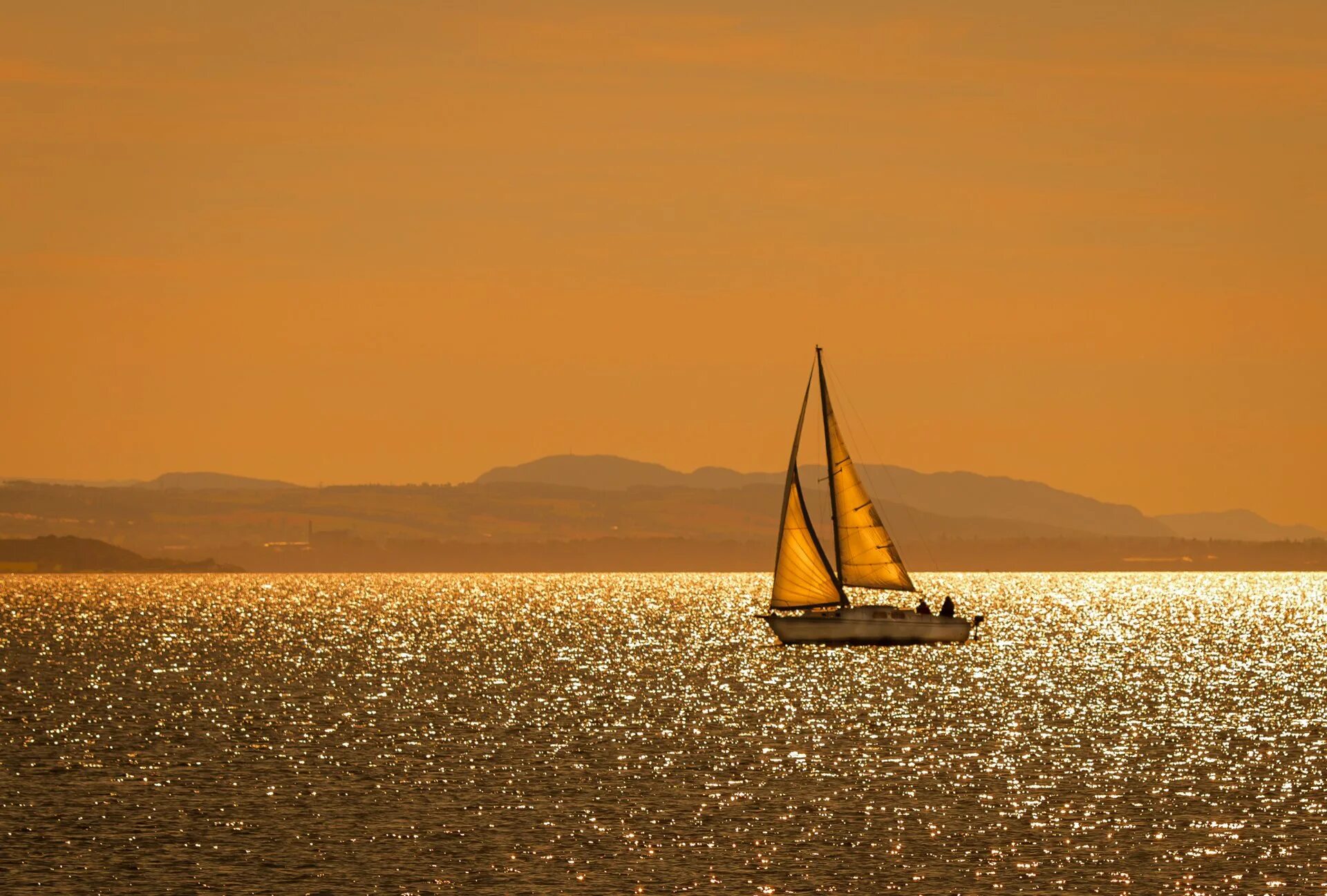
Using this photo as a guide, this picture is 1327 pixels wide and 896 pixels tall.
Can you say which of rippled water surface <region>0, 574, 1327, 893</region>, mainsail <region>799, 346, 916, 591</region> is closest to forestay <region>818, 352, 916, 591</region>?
mainsail <region>799, 346, 916, 591</region>

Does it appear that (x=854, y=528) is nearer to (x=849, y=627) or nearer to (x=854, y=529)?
(x=854, y=529)

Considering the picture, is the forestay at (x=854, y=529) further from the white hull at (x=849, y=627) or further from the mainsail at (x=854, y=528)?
the white hull at (x=849, y=627)

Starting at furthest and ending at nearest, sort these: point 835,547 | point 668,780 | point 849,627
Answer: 1. point 849,627
2. point 835,547
3. point 668,780

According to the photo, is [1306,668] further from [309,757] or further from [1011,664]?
[309,757]

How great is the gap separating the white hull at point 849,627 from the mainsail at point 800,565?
367 centimetres

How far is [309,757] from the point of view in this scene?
246 feet

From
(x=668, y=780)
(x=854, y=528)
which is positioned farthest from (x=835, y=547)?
(x=668, y=780)

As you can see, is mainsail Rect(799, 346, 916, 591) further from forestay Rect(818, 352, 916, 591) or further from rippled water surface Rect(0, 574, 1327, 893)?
rippled water surface Rect(0, 574, 1327, 893)

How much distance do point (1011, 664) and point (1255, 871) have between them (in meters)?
84.5

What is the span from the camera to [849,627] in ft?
445

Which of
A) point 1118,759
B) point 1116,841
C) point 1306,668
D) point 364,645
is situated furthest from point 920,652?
point 1116,841

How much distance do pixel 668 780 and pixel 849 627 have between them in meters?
69.1

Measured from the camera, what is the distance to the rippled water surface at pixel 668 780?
50.6 m

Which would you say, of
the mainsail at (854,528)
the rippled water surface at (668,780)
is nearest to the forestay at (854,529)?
the mainsail at (854,528)
